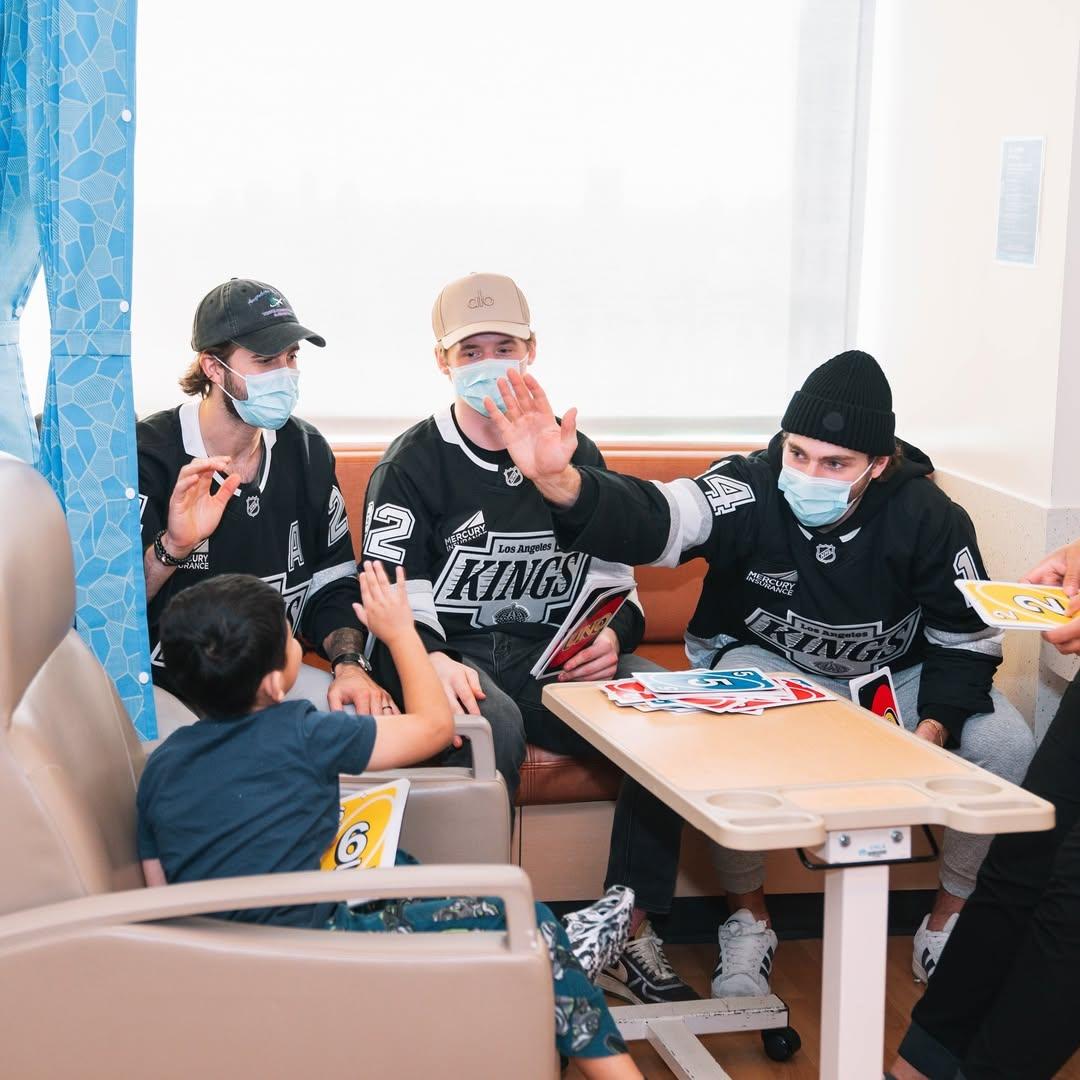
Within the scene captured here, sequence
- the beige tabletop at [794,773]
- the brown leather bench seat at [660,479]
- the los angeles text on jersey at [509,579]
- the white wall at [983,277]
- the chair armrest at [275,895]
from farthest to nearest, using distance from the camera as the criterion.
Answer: the brown leather bench seat at [660,479] < the white wall at [983,277] < the los angeles text on jersey at [509,579] < the beige tabletop at [794,773] < the chair armrest at [275,895]

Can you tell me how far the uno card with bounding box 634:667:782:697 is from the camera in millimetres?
2334

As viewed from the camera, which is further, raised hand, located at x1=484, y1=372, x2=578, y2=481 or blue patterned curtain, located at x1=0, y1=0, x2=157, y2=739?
raised hand, located at x1=484, y1=372, x2=578, y2=481

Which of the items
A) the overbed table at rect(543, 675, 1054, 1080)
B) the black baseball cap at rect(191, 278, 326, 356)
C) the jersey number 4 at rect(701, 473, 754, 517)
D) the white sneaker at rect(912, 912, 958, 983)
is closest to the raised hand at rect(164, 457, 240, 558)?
the black baseball cap at rect(191, 278, 326, 356)

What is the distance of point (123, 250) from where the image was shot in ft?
7.22

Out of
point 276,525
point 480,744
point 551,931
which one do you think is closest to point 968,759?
point 480,744

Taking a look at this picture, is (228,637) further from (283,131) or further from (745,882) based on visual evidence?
(283,131)

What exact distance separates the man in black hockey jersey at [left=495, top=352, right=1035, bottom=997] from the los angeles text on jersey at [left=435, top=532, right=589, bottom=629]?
305 mm

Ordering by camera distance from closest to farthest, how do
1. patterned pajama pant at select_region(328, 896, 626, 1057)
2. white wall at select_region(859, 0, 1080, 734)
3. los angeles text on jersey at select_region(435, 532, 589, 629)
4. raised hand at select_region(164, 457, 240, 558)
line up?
patterned pajama pant at select_region(328, 896, 626, 1057)
raised hand at select_region(164, 457, 240, 558)
los angeles text on jersey at select_region(435, 532, 589, 629)
white wall at select_region(859, 0, 1080, 734)

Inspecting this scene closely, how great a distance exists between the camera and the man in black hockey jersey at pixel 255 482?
271 centimetres

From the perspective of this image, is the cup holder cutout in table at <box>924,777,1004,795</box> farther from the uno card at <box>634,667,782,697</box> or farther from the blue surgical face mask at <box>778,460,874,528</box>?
the blue surgical face mask at <box>778,460,874,528</box>

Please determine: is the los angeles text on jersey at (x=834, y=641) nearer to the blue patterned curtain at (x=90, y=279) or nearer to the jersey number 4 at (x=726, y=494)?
the jersey number 4 at (x=726, y=494)

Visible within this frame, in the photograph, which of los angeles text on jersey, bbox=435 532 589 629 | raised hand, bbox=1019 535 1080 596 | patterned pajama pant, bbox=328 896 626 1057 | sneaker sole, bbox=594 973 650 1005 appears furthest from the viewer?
los angeles text on jersey, bbox=435 532 589 629

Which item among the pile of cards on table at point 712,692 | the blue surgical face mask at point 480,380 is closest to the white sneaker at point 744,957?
the pile of cards on table at point 712,692

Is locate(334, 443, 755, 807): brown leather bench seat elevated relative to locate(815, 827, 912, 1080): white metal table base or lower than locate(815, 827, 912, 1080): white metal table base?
elevated
